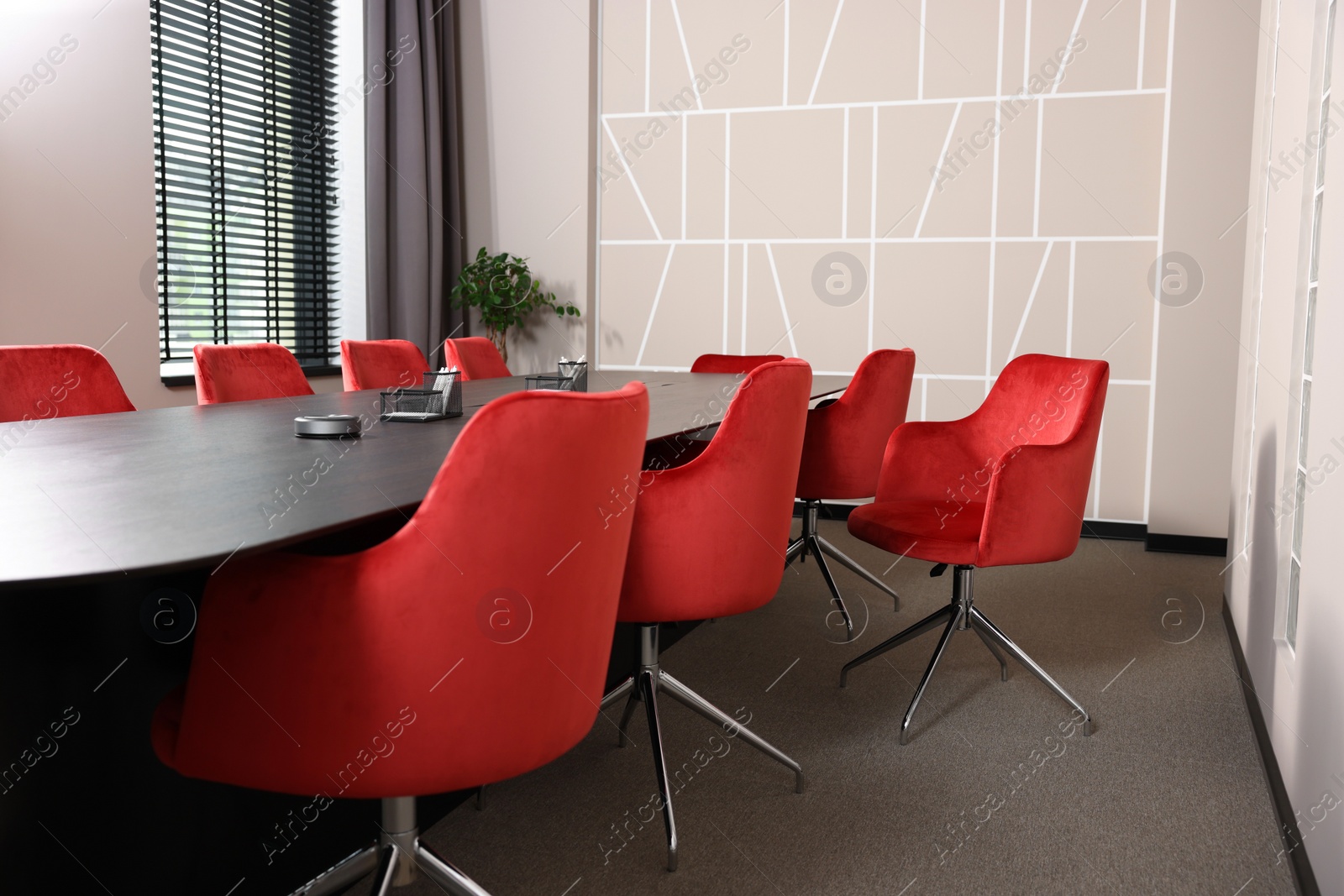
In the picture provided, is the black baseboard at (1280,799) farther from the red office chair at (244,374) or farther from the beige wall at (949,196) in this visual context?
the red office chair at (244,374)

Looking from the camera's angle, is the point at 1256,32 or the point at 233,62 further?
the point at 233,62

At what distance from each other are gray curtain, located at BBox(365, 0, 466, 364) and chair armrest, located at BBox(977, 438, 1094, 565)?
148 inches

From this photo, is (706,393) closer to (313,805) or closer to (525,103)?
(313,805)

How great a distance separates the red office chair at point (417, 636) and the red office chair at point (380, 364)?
7.81ft

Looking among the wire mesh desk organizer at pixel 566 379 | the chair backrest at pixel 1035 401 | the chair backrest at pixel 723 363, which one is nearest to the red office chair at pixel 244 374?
the wire mesh desk organizer at pixel 566 379

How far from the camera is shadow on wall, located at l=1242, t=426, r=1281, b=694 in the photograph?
2307mm

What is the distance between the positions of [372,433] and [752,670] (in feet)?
4.62

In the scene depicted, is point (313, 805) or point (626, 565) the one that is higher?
point (626, 565)

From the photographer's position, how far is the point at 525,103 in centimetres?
555

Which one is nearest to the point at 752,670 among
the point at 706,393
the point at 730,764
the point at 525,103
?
the point at 730,764

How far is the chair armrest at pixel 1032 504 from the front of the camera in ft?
7.75

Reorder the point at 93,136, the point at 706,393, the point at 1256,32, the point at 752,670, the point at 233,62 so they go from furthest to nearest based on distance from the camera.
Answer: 1. the point at 233,62
2. the point at 1256,32
3. the point at 93,136
4. the point at 706,393
5. the point at 752,670

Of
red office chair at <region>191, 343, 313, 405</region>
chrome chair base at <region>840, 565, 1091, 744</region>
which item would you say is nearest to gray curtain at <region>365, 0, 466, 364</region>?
red office chair at <region>191, 343, 313, 405</region>

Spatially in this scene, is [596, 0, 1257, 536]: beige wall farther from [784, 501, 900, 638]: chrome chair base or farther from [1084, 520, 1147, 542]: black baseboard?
[784, 501, 900, 638]: chrome chair base
